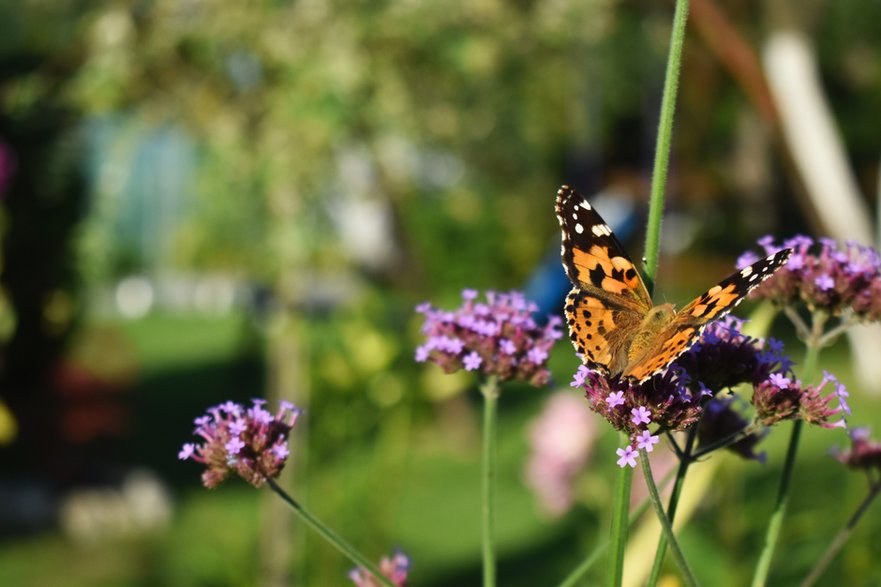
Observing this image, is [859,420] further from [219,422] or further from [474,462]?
[219,422]

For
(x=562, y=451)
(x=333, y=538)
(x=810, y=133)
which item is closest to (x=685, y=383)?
(x=333, y=538)

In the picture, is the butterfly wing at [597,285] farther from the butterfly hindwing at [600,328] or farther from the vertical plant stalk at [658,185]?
the vertical plant stalk at [658,185]

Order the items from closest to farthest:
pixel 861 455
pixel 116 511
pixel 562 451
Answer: pixel 861 455
pixel 562 451
pixel 116 511

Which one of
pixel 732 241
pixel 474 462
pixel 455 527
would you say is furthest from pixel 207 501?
pixel 732 241

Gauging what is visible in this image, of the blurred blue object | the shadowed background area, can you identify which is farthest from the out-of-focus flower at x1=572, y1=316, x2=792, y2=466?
the blurred blue object

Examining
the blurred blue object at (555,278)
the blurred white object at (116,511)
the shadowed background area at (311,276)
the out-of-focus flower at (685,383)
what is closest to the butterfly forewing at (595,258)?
the out-of-focus flower at (685,383)

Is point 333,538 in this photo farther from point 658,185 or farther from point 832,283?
point 832,283
